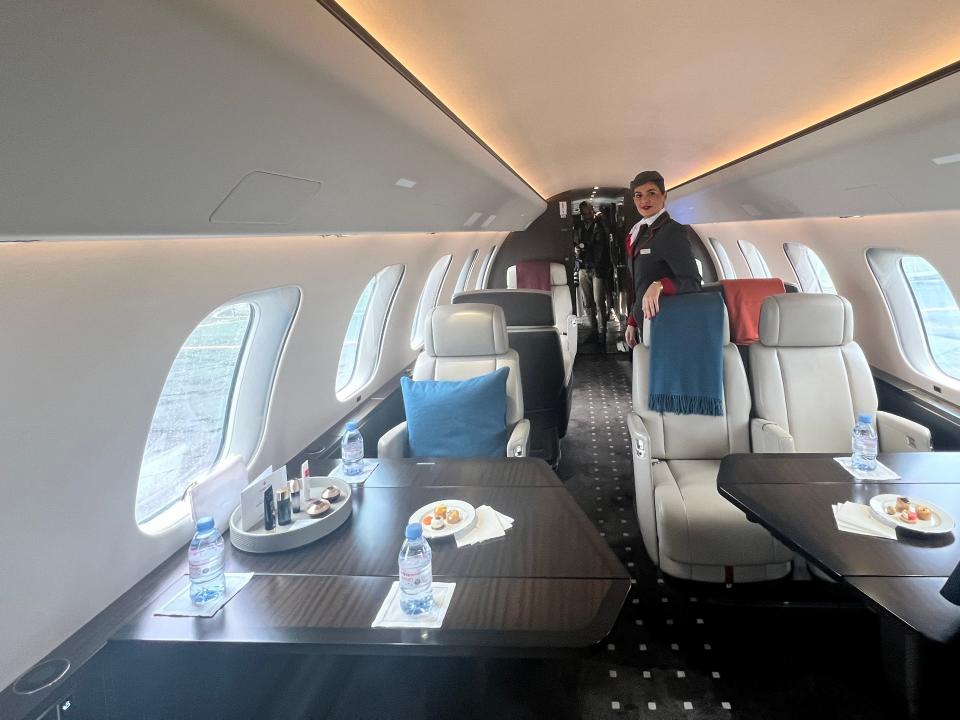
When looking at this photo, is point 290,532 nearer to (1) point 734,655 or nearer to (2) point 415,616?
(2) point 415,616

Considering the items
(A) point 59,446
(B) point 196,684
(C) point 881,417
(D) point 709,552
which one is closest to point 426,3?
(A) point 59,446

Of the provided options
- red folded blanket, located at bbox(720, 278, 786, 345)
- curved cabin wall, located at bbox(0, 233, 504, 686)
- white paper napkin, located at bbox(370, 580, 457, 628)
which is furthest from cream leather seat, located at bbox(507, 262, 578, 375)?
white paper napkin, located at bbox(370, 580, 457, 628)

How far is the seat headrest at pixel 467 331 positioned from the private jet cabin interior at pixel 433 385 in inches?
0.9

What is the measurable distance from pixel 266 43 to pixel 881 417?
3.58m

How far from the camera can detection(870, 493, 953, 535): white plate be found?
1.83 metres

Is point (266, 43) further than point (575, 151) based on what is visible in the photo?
No

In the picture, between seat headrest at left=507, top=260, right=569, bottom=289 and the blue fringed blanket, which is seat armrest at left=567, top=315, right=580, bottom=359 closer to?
seat headrest at left=507, top=260, right=569, bottom=289

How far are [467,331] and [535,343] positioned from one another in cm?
108

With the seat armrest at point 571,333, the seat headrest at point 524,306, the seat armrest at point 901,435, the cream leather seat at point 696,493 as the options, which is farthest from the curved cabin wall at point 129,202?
the seat armrest at point 571,333

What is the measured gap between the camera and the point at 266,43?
1.03 metres

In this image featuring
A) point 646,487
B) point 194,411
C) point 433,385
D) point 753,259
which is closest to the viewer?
point 194,411

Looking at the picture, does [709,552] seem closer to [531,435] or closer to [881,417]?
[881,417]

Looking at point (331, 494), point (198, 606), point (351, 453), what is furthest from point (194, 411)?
point (198, 606)

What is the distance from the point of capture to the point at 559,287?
8.44 metres
